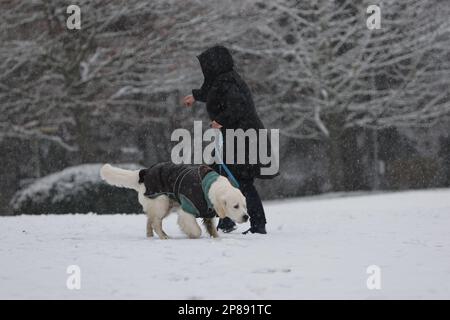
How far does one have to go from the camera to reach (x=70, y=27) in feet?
57.4

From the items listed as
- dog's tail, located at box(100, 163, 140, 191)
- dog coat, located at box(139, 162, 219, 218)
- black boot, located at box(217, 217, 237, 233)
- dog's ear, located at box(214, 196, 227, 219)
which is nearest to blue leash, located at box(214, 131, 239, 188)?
dog coat, located at box(139, 162, 219, 218)

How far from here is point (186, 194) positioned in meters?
7.46

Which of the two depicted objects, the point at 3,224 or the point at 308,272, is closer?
the point at 308,272

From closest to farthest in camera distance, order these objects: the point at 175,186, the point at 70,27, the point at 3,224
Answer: the point at 175,186, the point at 3,224, the point at 70,27

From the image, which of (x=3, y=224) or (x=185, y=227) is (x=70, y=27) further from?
(x=185, y=227)

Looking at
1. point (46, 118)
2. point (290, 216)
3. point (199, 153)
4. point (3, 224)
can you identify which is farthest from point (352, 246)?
point (46, 118)

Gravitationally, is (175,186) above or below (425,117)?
below

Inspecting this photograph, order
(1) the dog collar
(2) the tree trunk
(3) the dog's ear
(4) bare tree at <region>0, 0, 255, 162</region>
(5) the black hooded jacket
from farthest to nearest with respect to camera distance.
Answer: (2) the tree trunk → (4) bare tree at <region>0, 0, 255, 162</region> → (5) the black hooded jacket → (1) the dog collar → (3) the dog's ear

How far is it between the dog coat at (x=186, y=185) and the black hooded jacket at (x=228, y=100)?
64 centimetres

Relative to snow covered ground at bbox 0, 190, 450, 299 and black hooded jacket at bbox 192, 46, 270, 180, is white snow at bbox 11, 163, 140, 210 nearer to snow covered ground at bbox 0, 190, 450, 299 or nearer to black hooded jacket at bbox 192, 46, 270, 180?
snow covered ground at bbox 0, 190, 450, 299

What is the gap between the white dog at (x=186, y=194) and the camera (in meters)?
7.30

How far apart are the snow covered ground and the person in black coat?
479 millimetres

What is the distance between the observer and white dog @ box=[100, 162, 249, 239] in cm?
730
